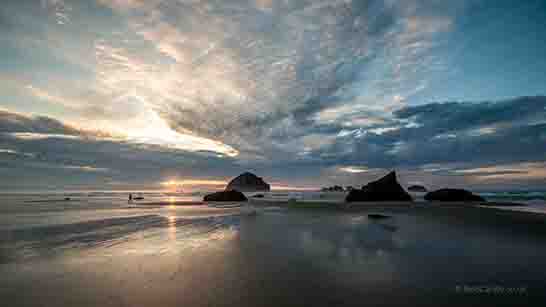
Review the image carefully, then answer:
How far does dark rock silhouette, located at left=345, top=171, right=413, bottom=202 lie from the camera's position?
46.7m

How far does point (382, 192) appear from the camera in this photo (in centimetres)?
4753

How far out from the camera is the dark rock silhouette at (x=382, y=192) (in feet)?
153

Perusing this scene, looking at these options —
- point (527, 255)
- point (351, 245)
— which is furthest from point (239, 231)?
point (527, 255)

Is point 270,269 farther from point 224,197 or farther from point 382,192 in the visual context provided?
point 382,192

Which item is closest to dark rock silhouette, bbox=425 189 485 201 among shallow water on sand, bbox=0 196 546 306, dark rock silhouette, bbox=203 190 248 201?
shallow water on sand, bbox=0 196 546 306

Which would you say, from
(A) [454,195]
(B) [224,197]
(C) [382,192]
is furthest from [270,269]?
(A) [454,195]

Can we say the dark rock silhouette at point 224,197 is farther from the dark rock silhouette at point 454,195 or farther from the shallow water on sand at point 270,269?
the dark rock silhouette at point 454,195

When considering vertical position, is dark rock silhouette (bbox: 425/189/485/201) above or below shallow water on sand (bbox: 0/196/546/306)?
below

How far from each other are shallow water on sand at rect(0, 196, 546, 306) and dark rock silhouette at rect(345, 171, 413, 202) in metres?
33.9

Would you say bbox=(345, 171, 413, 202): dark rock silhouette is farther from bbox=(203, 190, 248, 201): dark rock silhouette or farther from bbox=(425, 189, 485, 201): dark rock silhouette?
bbox=(203, 190, 248, 201): dark rock silhouette

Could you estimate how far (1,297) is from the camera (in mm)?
5680

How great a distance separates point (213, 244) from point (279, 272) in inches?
202

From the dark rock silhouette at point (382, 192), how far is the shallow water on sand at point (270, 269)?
3395 centimetres

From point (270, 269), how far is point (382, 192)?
45977mm
